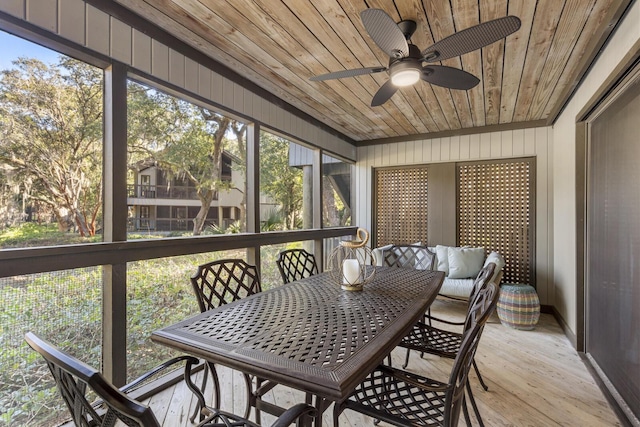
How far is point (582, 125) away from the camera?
278 centimetres

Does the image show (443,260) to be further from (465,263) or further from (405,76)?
(405,76)

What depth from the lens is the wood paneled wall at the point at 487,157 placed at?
13.3 feet

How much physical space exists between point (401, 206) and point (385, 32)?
3739 millimetres

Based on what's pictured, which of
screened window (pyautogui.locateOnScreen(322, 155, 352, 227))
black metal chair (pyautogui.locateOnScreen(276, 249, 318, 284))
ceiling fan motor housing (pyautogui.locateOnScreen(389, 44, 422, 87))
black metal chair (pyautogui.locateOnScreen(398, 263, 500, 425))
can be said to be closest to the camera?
black metal chair (pyautogui.locateOnScreen(398, 263, 500, 425))

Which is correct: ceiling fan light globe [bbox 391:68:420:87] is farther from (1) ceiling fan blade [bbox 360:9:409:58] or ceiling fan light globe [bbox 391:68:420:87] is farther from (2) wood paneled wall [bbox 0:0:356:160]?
(2) wood paneled wall [bbox 0:0:356:160]

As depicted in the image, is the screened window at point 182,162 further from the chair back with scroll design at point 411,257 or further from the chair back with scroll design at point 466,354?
the chair back with scroll design at point 466,354

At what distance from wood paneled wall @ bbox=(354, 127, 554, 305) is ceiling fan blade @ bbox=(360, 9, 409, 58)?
321 cm

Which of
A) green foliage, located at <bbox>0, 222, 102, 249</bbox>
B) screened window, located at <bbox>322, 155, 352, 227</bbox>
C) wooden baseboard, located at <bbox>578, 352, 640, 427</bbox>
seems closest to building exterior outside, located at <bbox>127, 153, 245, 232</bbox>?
green foliage, located at <bbox>0, 222, 102, 249</bbox>

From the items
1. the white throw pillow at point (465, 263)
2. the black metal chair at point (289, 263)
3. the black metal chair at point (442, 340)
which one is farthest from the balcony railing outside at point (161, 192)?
the white throw pillow at point (465, 263)

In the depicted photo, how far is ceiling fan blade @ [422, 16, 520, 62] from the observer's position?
4.80 feet

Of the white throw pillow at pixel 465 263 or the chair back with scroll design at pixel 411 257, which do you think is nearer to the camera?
the chair back with scroll design at pixel 411 257

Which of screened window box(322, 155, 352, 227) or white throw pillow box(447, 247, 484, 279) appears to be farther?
screened window box(322, 155, 352, 227)

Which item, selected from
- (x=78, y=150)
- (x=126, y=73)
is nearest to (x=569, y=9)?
(x=126, y=73)

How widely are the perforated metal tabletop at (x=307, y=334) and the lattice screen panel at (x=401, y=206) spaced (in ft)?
10.2
